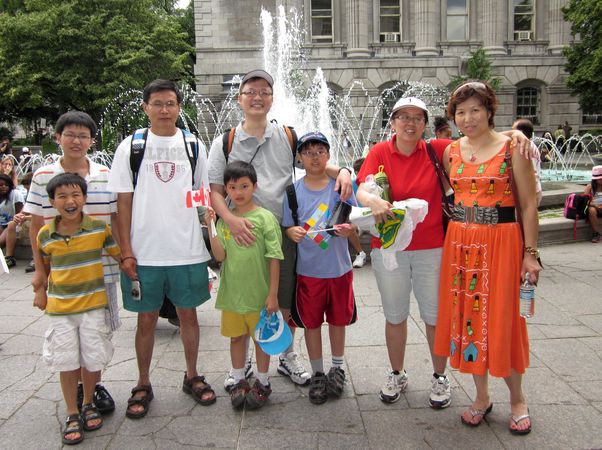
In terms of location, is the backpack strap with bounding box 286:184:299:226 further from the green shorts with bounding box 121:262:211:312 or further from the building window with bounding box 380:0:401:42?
the building window with bounding box 380:0:401:42

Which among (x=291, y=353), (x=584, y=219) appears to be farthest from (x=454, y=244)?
(x=584, y=219)

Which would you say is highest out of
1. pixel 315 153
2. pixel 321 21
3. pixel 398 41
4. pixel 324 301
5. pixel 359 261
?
pixel 321 21

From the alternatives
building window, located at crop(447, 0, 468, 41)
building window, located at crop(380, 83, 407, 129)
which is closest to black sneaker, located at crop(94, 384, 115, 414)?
building window, located at crop(380, 83, 407, 129)

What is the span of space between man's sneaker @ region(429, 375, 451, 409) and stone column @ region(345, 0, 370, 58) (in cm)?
2484

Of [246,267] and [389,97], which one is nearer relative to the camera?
[246,267]

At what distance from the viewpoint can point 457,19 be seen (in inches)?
1075

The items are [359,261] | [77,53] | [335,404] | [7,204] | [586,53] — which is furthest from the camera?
[77,53]

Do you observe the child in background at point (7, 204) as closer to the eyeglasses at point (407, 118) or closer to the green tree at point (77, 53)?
the eyeglasses at point (407, 118)

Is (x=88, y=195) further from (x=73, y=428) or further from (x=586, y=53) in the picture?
(x=586, y=53)

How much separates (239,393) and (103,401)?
0.90 metres

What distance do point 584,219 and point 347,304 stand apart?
6.22 m

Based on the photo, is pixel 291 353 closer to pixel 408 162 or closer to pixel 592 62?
pixel 408 162

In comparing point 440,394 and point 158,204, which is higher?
point 158,204

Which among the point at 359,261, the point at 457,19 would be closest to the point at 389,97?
the point at 457,19
